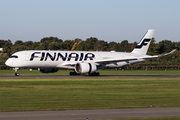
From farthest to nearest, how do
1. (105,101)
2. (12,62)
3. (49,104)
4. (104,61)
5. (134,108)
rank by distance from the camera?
(104,61), (12,62), (105,101), (49,104), (134,108)

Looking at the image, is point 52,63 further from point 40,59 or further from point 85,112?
point 85,112

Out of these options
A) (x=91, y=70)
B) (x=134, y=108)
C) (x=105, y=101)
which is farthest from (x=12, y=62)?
(x=134, y=108)

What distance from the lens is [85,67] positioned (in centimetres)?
5000

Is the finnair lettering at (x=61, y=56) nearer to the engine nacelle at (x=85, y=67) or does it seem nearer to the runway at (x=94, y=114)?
the engine nacelle at (x=85, y=67)

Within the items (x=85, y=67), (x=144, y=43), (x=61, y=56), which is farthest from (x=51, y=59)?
(x=144, y=43)

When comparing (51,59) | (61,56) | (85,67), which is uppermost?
(61,56)

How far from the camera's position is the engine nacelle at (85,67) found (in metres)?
49.8

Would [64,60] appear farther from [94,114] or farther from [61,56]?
[94,114]

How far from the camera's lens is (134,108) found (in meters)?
18.5

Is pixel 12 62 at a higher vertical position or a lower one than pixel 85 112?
higher

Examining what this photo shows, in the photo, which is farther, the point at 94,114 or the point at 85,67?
the point at 85,67

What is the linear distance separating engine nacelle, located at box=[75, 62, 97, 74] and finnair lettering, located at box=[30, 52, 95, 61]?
1.95 metres

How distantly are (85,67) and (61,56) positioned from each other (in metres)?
4.88

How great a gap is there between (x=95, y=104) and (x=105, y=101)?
5.21ft
